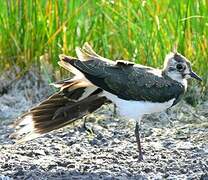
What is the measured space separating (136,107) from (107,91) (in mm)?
262

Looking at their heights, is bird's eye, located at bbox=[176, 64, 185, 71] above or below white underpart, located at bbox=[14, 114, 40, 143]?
above

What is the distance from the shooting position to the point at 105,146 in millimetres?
7488

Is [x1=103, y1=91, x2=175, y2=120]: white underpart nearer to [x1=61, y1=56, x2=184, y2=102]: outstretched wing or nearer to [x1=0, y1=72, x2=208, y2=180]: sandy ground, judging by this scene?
[x1=61, y1=56, x2=184, y2=102]: outstretched wing

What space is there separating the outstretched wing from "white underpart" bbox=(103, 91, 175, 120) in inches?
1.3

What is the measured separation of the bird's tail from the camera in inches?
282

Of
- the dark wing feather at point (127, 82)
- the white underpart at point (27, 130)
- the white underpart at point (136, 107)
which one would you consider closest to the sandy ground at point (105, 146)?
the white underpart at point (27, 130)

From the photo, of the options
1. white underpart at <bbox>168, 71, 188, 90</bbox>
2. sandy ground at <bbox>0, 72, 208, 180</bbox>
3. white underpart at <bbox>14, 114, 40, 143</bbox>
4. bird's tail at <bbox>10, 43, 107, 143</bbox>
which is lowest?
sandy ground at <bbox>0, 72, 208, 180</bbox>

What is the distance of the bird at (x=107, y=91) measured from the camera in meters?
6.98

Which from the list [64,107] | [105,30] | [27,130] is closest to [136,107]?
[64,107]

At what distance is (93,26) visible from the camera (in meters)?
8.89

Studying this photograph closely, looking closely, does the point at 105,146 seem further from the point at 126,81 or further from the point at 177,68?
the point at 177,68

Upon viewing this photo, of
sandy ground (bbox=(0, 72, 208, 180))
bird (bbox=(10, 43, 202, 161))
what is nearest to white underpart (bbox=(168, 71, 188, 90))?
bird (bbox=(10, 43, 202, 161))

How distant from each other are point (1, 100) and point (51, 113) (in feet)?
4.94

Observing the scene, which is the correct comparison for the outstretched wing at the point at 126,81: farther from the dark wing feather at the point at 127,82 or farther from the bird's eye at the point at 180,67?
the bird's eye at the point at 180,67
